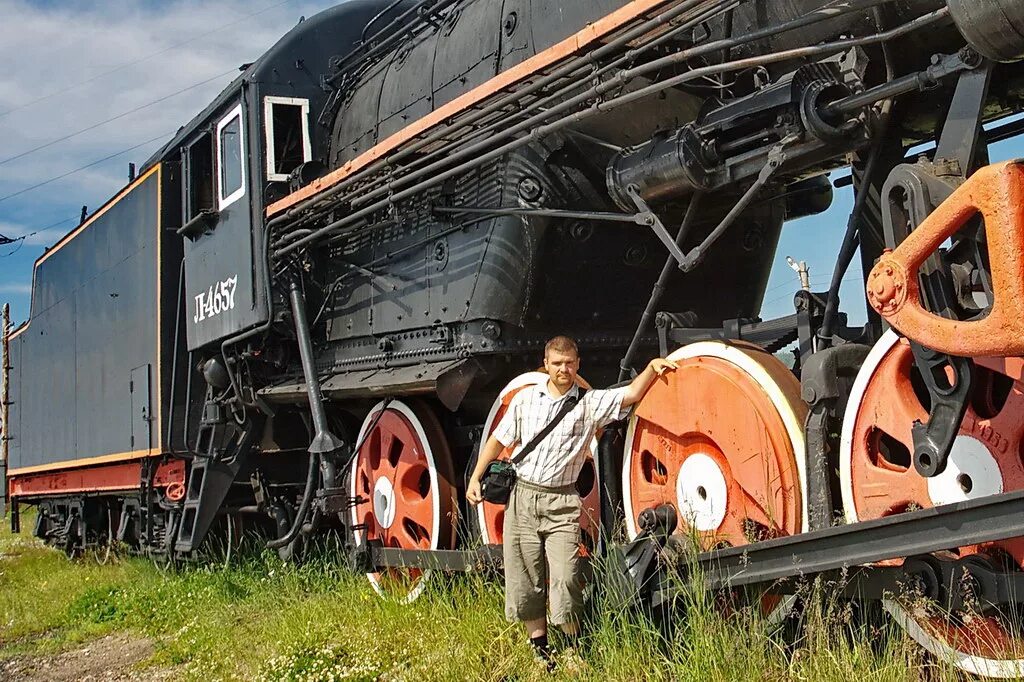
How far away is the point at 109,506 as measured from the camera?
9289 mm

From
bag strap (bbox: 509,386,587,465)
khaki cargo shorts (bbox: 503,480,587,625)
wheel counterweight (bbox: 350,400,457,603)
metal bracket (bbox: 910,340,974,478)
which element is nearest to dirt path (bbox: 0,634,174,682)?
wheel counterweight (bbox: 350,400,457,603)

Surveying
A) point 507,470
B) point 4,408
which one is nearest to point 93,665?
point 507,470

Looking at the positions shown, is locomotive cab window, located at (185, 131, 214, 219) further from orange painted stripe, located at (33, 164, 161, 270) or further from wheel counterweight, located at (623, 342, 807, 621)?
wheel counterweight, located at (623, 342, 807, 621)

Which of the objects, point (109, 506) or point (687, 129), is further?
point (109, 506)

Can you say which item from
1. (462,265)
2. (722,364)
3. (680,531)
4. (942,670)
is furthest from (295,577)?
(942,670)

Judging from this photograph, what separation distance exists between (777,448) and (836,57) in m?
1.27

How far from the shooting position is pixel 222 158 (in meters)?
6.38

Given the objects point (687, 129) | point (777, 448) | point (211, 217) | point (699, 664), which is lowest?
point (699, 664)

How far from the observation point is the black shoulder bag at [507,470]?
361 centimetres

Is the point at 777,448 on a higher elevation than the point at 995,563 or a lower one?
higher

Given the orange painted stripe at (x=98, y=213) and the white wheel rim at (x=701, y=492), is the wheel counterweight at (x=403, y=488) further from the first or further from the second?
the orange painted stripe at (x=98, y=213)

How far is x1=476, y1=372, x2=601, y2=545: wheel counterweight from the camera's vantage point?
160 inches

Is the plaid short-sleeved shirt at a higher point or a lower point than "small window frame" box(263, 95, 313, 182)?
lower

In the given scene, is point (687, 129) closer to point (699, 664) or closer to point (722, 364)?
point (722, 364)
